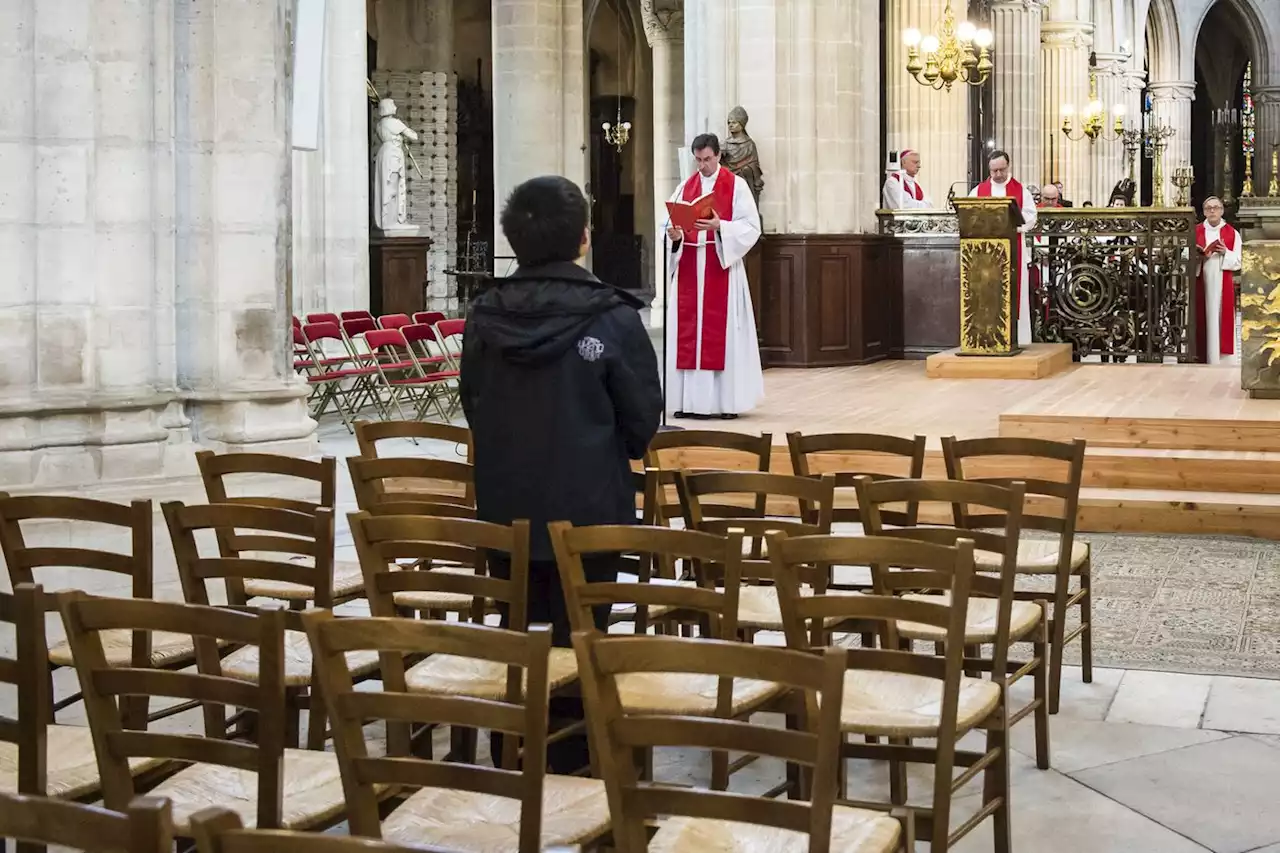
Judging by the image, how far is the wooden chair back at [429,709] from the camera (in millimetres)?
2912

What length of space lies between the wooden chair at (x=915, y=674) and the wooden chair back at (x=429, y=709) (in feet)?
2.77

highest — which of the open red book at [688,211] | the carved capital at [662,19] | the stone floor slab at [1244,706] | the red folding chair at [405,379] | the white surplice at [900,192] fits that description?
the carved capital at [662,19]

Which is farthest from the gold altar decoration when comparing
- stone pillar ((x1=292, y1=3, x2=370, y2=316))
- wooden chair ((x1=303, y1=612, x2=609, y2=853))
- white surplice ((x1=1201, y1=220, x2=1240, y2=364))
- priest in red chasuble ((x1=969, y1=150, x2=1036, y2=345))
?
wooden chair ((x1=303, y1=612, x2=609, y2=853))

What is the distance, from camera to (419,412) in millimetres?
13164

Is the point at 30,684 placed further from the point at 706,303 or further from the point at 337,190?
the point at 337,190

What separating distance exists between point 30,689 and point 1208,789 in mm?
3014

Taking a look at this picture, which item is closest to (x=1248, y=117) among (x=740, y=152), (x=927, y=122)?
(x=927, y=122)

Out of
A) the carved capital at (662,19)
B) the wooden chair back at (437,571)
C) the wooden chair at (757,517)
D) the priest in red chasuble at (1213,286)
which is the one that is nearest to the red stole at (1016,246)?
the priest in red chasuble at (1213,286)

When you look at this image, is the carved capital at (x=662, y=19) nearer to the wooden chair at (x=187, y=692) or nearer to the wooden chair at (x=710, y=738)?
the wooden chair at (x=187, y=692)

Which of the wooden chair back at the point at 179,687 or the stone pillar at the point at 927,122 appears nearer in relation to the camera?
the wooden chair back at the point at 179,687

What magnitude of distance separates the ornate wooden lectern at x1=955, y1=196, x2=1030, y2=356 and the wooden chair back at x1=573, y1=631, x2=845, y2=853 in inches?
443

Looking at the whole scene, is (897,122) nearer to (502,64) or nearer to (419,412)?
(502,64)

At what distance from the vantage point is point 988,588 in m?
4.46

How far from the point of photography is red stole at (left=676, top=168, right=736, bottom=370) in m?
11.3
